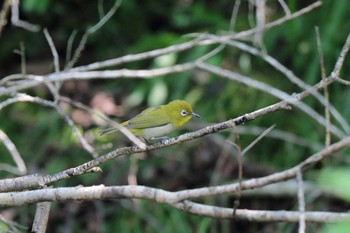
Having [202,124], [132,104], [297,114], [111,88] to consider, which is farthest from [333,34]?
[111,88]

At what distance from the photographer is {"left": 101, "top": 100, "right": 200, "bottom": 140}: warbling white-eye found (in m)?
3.86

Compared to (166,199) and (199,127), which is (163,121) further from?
(199,127)

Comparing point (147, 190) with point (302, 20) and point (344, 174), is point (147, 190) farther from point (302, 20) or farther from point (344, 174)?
point (302, 20)

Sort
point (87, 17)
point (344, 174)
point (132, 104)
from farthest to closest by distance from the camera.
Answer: point (87, 17) < point (132, 104) < point (344, 174)

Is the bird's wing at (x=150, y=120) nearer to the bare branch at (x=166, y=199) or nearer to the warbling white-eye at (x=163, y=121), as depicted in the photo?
the warbling white-eye at (x=163, y=121)

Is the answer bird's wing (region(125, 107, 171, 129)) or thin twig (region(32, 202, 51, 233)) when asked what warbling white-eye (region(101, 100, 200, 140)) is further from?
thin twig (region(32, 202, 51, 233))

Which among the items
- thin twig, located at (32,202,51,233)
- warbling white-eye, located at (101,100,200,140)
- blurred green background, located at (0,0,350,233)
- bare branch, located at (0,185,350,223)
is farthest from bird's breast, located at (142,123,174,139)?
blurred green background, located at (0,0,350,233)

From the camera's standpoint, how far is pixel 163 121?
3.90 m

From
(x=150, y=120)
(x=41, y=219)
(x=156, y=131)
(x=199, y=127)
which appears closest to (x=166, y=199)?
(x=41, y=219)

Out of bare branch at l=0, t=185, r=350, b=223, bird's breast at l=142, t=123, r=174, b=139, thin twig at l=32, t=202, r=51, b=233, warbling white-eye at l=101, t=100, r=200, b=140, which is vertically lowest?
bare branch at l=0, t=185, r=350, b=223

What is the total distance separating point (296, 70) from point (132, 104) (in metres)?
1.54

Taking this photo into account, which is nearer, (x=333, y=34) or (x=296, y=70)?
(x=333, y=34)

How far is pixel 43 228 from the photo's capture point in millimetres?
2662

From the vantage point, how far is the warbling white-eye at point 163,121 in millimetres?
3859
